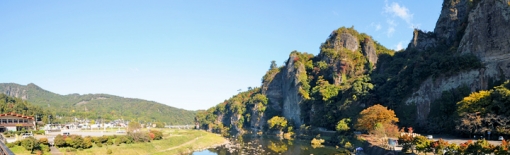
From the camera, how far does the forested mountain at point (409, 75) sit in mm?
45594

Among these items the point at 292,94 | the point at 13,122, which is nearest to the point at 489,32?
the point at 292,94

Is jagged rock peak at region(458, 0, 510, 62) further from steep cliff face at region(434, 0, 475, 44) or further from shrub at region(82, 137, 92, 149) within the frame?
shrub at region(82, 137, 92, 149)

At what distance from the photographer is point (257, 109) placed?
121375mm


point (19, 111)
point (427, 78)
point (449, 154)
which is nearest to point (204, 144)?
point (427, 78)

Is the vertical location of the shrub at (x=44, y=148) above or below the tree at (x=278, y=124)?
above

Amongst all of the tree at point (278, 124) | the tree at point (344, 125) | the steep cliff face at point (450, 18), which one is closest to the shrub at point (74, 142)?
the tree at point (344, 125)

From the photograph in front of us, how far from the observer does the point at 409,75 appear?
5906 cm

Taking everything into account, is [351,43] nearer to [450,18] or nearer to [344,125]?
[450,18]

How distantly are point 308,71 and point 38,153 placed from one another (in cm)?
7934

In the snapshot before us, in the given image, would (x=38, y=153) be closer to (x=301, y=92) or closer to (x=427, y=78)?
(x=427, y=78)

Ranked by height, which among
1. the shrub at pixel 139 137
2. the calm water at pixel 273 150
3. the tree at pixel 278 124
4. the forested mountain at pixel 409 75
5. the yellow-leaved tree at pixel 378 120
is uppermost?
the forested mountain at pixel 409 75

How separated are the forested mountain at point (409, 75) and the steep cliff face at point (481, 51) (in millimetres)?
122

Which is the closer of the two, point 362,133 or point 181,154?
point 181,154

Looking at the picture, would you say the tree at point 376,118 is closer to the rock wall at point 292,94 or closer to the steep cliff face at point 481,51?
the steep cliff face at point 481,51
